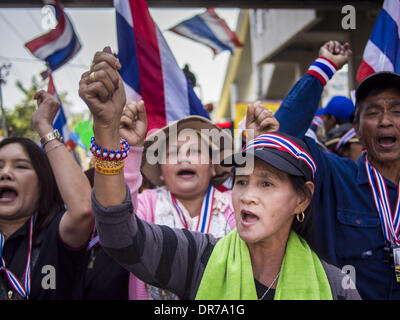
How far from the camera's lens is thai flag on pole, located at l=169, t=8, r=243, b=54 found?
16.3ft

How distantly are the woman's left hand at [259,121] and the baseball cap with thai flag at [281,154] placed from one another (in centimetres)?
36

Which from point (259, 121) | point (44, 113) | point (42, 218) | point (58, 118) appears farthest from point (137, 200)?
point (58, 118)

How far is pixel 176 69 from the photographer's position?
2967 mm

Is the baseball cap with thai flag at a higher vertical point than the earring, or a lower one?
higher

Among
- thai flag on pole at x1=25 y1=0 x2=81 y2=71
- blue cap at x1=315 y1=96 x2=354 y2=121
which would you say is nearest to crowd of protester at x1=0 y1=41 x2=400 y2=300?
thai flag on pole at x1=25 y1=0 x2=81 y2=71

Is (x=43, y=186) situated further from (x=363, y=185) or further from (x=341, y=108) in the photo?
(x=341, y=108)

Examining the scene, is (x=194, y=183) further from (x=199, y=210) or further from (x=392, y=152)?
(x=392, y=152)

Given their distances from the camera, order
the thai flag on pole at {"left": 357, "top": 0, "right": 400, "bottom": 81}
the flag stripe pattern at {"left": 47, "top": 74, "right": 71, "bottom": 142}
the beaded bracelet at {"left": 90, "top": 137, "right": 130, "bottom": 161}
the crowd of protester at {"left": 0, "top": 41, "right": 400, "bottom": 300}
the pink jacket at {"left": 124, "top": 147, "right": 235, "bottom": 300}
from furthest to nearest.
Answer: the flag stripe pattern at {"left": 47, "top": 74, "right": 71, "bottom": 142}
the thai flag on pole at {"left": 357, "top": 0, "right": 400, "bottom": 81}
the pink jacket at {"left": 124, "top": 147, "right": 235, "bottom": 300}
the crowd of protester at {"left": 0, "top": 41, "right": 400, "bottom": 300}
the beaded bracelet at {"left": 90, "top": 137, "right": 130, "bottom": 161}

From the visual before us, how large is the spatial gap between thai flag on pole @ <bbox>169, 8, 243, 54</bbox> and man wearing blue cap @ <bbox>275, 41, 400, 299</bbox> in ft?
10.0

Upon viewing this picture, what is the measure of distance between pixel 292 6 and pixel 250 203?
423 cm

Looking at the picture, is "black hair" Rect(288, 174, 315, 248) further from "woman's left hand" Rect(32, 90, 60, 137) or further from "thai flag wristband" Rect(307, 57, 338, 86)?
"woman's left hand" Rect(32, 90, 60, 137)

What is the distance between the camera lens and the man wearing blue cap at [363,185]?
196cm

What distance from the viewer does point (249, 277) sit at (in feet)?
4.79

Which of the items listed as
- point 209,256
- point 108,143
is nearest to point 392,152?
point 209,256
